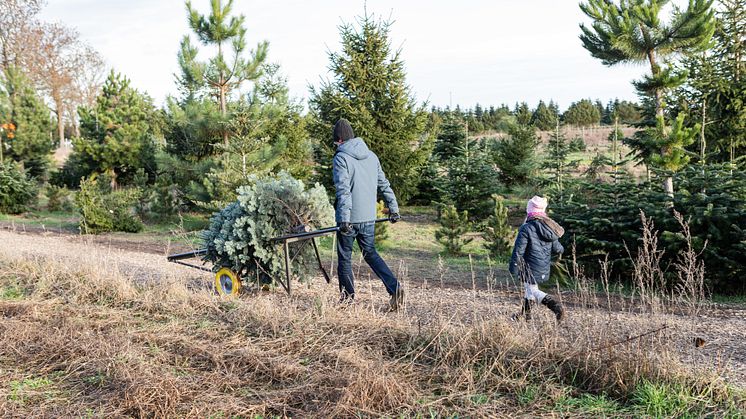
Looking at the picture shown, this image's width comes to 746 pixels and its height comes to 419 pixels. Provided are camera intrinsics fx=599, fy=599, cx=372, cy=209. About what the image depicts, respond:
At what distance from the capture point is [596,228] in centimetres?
838

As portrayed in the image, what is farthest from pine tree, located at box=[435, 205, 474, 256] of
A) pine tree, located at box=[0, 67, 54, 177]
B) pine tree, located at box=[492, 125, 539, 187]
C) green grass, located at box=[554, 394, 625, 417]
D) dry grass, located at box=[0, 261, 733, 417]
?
pine tree, located at box=[0, 67, 54, 177]

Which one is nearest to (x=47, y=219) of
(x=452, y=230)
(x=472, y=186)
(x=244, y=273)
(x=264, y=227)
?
(x=472, y=186)

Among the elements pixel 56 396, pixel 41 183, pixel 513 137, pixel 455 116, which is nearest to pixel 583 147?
pixel 455 116

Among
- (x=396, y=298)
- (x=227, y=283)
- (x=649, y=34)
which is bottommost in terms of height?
(x=396, y=298)

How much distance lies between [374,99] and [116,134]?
1001 centimetres

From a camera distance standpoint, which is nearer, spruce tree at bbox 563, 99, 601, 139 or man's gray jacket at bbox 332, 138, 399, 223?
man's gray jacket at bbox 332, 138, 399, 223

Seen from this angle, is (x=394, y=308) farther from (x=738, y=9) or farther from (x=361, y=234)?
(x=738, y=9)

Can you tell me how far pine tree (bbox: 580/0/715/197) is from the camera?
38.7ft

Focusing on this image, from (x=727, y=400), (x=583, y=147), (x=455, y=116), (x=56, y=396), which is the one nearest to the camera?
(x=727, y=400)

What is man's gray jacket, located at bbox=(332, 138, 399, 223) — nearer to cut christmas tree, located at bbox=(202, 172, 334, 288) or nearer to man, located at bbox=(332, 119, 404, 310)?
man, located at bbox=(332, 119, 404, 310)

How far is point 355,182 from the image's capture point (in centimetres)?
608

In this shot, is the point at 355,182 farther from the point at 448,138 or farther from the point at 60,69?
the point at 60,69

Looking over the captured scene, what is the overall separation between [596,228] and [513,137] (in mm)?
12286

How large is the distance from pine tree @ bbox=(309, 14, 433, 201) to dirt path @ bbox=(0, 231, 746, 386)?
6.13m
